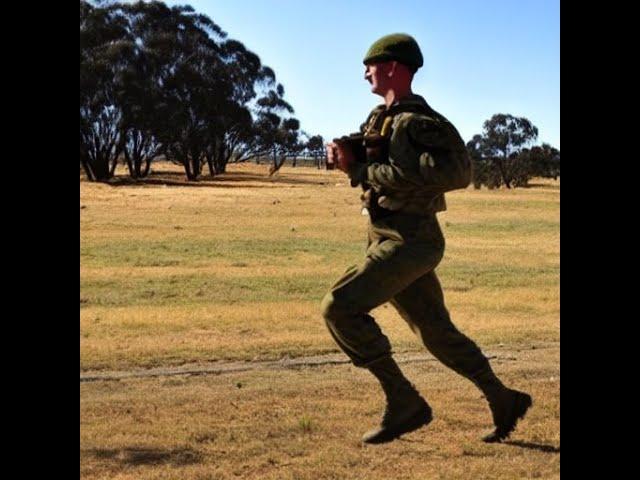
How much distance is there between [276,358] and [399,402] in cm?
334

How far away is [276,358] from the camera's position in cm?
754

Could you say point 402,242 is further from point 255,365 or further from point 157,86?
point 157,86

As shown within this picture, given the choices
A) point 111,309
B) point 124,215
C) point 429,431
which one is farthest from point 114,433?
point 124,215

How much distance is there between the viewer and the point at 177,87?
164 feet

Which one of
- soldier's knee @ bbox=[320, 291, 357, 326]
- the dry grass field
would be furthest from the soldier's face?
the dry grass field

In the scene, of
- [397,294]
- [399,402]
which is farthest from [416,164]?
[399,402]

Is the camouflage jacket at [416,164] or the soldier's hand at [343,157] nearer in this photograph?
the camouflage jacket at [416,164]

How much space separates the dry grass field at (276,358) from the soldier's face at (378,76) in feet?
5.86

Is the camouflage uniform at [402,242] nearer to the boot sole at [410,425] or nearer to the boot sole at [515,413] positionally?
the boot sole at [410,425]

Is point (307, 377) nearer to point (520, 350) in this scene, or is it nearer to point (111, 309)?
point (520, 350)

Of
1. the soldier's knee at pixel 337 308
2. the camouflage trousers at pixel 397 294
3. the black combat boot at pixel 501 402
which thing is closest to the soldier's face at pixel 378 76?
the camouflage trousers at pixel 397 294

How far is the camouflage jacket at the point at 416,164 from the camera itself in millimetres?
3840

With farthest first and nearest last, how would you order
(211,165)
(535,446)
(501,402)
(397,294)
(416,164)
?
(211,165) < (535,446) < (501,402) < (397,294) < (416,164)
